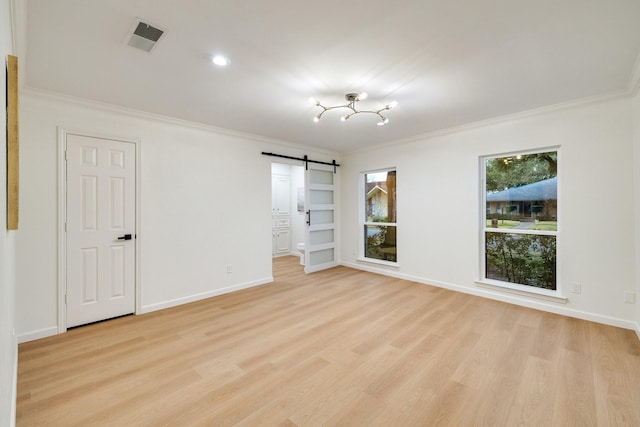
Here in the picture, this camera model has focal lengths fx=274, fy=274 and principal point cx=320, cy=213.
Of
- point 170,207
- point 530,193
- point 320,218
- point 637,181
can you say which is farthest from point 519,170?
point 170,207

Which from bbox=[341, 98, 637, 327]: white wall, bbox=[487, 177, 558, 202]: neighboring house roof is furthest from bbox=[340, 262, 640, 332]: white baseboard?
bbox=[487, 177, 558, 202]: neighboring house roof

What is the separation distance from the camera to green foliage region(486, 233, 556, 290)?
3512 mm

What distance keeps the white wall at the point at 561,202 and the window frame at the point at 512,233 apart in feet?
0.18

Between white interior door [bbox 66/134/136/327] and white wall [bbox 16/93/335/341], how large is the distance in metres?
0.13

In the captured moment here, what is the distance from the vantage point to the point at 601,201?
9.92 feet

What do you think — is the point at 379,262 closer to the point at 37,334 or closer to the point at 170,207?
the point at 170,207

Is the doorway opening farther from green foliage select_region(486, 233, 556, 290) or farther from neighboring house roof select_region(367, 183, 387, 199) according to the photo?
green foliage select_region(486, 233, 556, 290)

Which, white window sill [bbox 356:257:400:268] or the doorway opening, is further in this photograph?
the doorway opening

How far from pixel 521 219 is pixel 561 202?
50 cm

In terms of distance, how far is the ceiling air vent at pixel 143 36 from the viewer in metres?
1.82

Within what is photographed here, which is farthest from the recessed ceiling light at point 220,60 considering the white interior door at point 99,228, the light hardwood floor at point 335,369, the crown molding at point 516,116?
the crown molding at point 516,116

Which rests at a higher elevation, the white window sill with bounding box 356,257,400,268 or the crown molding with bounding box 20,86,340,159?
the crown molding with bounding box 20,86,340,159

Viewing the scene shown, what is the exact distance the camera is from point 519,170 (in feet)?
12.1

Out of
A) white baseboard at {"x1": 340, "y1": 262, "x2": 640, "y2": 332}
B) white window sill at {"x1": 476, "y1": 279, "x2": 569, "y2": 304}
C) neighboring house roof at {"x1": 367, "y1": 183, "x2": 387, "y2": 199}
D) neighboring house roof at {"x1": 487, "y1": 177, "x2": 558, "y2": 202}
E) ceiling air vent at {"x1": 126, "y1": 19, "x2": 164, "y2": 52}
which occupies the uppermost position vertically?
ceiling air vent at {"x1": 126, "y1": 19, "x2": 164, "y2": 52}
